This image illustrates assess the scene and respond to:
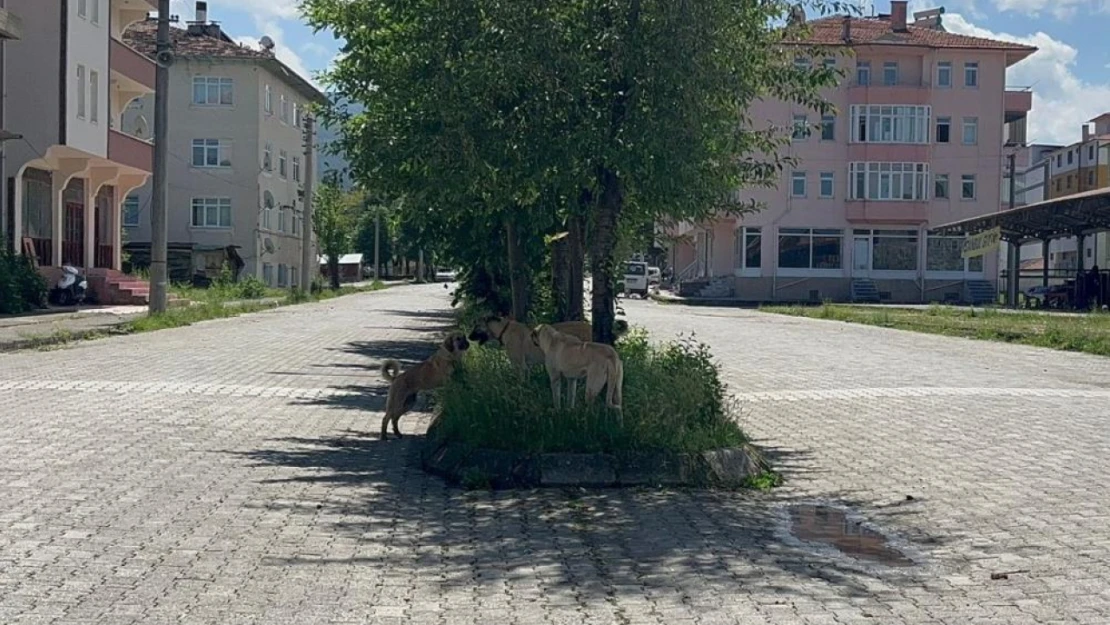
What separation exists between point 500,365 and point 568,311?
12.9 feet

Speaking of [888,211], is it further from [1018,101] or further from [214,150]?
[214,150]

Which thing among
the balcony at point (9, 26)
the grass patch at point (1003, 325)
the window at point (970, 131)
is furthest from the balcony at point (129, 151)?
the window at point (970, 131)

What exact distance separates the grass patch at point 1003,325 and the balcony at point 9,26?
2436 cm

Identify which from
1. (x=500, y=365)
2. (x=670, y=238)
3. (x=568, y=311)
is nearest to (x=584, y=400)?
(x=500, y=365)

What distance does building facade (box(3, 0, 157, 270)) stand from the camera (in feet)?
119

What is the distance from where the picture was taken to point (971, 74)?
69.2m

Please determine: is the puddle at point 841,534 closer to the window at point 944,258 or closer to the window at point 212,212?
the window at point 212,212

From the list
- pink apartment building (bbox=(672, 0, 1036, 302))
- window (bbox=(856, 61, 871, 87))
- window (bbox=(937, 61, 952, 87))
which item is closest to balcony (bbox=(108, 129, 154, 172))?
pink apartment building (bbox=(672, 0, 1036, 302))

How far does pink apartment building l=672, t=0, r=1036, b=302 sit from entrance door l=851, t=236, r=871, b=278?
0.17 ft

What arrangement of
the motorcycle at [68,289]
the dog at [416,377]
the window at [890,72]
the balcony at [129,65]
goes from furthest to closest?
the window at [890,72] < the balcony at [129,65] < the motorcycle at [68,289] < the dog at [416,377]

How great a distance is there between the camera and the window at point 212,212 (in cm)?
6488

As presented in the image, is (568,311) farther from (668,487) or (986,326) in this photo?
(986,326)

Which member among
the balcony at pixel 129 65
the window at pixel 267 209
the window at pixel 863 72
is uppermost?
the window at pixel 863 72

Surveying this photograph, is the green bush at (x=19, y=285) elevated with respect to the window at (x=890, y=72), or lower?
lower
